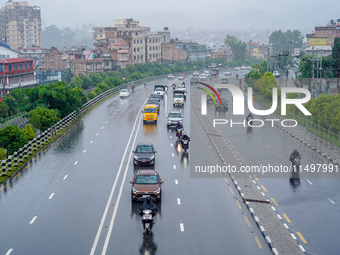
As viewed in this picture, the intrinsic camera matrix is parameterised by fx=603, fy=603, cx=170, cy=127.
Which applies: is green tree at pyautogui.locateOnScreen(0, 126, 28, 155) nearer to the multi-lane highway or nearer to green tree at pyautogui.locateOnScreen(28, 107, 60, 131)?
the multi-lane highway

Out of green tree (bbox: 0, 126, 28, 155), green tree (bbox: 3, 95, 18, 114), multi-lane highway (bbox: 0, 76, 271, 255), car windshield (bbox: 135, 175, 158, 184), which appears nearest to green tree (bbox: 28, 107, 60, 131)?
multi-lane highway (bbox: 0, 76, 271, 255)

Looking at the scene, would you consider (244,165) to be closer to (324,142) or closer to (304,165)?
(304,165)

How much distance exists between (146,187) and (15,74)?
96.2 meters

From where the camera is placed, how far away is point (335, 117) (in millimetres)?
51875

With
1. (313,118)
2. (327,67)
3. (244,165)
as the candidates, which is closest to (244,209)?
(244,165)

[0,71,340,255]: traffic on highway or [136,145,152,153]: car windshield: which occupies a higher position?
[136,145,152,153]: car windshield

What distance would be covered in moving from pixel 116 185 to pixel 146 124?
29.4 metres

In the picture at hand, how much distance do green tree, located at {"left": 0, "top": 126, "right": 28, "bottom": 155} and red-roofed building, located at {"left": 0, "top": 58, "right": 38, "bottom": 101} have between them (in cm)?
7222

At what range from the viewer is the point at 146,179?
110 ft

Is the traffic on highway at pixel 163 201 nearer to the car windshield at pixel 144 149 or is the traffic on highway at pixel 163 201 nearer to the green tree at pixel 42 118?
the car windshield at pixel 144 149

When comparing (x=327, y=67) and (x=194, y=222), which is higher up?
(x=327, y=67)

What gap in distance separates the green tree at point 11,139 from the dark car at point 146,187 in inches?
563

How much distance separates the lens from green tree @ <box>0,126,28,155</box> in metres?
44.3

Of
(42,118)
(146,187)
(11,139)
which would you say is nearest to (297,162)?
(146,187)
